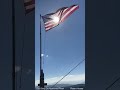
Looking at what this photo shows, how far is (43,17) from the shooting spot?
7.05 metres

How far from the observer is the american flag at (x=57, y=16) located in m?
6.77

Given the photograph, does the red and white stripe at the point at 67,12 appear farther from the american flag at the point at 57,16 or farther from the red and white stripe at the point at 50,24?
the red and white stripe at the point at 50,24

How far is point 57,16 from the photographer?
6.82m

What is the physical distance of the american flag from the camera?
6.77 metres
